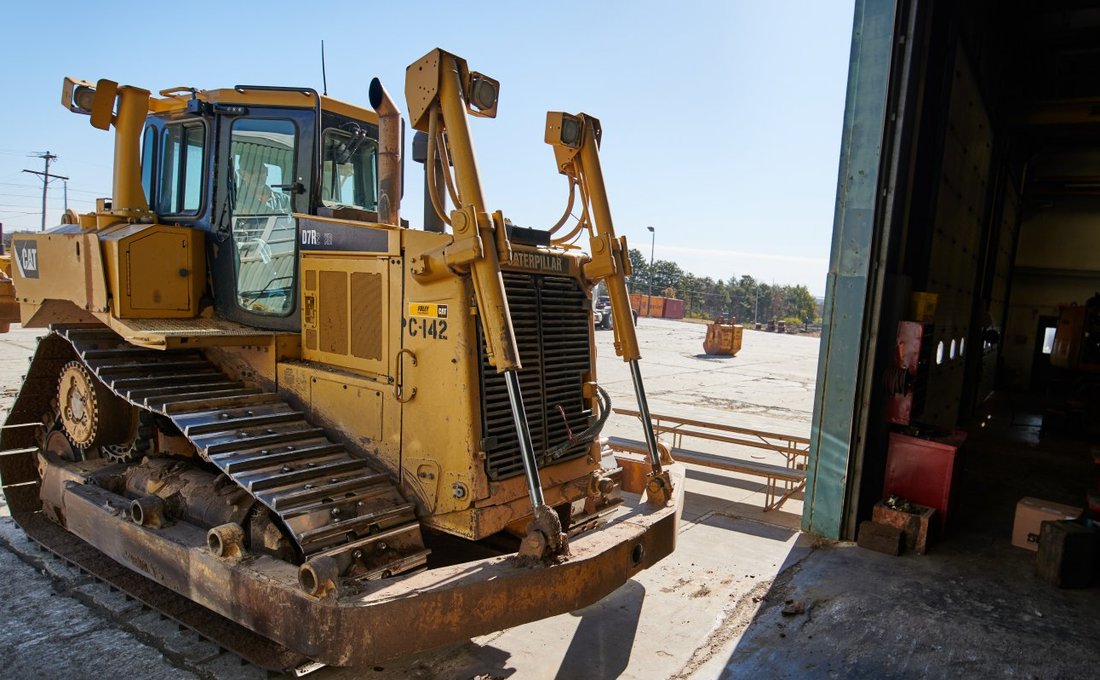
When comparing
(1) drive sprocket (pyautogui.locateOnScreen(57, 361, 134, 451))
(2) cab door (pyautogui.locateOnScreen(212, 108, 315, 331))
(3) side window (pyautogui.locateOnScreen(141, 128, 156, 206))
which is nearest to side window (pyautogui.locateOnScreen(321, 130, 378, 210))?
(2) cab door (pyautogui.locateOnScreen(212, 108, 315, 331))

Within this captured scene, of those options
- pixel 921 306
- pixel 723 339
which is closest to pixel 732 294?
pixel 723 339

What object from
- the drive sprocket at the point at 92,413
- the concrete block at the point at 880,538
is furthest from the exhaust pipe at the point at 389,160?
the concrete block at the point at 880,538

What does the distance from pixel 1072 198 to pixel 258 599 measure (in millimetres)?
21060

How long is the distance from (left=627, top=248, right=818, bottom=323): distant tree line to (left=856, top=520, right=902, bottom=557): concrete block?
186 feet

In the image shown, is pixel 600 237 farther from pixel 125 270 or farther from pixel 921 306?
pixel 921 306

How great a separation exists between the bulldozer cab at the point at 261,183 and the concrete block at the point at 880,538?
196 inches

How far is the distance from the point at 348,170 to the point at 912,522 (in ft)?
18.1

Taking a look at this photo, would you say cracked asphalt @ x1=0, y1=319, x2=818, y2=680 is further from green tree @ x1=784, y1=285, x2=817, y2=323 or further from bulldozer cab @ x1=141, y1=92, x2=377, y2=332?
green tree @ x1=784, y1=285, x2=817, y2=323

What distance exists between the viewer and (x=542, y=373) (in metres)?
4.28

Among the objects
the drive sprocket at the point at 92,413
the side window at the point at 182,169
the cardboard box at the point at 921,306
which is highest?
the side window at the point at 182,169

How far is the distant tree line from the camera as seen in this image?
64500mm

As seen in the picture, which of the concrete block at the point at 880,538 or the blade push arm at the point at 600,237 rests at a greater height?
the blade push arm at the point at 600,237

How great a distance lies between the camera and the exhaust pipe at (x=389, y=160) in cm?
427

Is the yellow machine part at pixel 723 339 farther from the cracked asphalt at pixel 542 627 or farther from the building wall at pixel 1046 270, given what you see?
the cracked asphalt at pixel 542 627
